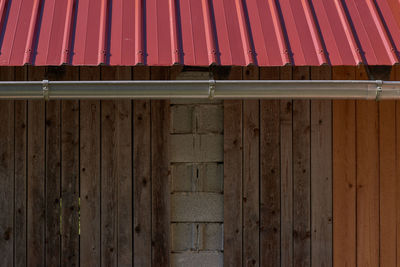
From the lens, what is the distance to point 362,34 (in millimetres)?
3541

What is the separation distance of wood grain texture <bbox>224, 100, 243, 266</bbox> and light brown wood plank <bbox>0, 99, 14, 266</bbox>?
1773 millimetres

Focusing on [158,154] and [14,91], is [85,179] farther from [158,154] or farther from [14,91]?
[14,91]

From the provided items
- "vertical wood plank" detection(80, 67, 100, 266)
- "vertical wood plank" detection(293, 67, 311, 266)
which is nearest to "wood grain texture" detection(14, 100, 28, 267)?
"vertical wood plank" detection(80, 67, 100, 266)

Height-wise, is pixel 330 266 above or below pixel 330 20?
below

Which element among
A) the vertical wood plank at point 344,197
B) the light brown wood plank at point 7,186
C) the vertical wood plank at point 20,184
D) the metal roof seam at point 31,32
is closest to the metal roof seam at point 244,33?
the vertical wood plank at point 344,197

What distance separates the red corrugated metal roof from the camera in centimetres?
330

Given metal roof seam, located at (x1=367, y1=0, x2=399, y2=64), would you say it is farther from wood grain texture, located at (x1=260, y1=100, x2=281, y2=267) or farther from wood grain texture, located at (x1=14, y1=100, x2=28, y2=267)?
wood grain texture, located at (x1=14, y1=100, x2=28, y2=267)

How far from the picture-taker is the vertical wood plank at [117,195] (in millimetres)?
4184

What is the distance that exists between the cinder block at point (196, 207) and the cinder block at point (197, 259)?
288mm

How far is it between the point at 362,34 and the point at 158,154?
184 centimetres

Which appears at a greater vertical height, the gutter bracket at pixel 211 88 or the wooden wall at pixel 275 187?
the gutter bracket at pixel 211 88

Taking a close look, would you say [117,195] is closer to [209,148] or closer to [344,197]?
[209,148]

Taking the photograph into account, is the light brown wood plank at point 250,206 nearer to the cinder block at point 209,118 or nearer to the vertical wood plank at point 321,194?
the cinder block at point 209,118

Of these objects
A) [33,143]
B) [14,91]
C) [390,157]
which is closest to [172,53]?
[14,91]
